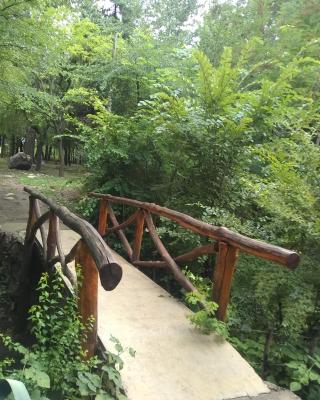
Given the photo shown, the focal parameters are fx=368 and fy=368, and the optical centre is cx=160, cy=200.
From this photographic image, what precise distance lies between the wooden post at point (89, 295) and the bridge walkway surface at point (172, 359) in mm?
127

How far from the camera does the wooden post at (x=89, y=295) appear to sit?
110 inches

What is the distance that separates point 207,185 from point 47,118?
11653 millimetres

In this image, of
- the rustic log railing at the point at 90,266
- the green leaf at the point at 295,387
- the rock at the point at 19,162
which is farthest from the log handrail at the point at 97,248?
the rock at the point at 19,162

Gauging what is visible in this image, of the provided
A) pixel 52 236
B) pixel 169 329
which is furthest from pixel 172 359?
pixel 52 236

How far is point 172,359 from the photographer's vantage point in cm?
285

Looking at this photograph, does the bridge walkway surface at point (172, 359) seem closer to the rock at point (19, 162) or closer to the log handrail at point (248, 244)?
the log handrail at point (248, 244)

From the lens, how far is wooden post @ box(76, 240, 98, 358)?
2.79m

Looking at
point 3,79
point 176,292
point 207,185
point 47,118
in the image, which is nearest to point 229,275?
point 207,185

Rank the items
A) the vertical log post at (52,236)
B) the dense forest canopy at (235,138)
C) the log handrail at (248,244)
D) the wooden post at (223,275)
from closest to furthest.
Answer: the log handrail at (248,244) < the wooden post at (223,275) < the dense forest canopy at (235,138) < the vertical log post at (52,236)

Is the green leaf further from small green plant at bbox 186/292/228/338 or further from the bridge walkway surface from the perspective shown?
small green plant at bbox 186/292/228/338

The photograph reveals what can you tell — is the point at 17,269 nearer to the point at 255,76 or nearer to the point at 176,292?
the point at 176,292

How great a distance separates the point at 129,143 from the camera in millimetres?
6945

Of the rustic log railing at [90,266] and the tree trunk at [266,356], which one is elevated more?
the rustic log railing at [90,266]

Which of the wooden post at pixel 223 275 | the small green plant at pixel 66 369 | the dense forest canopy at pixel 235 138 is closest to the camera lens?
the small green plant at pixel 66 369
